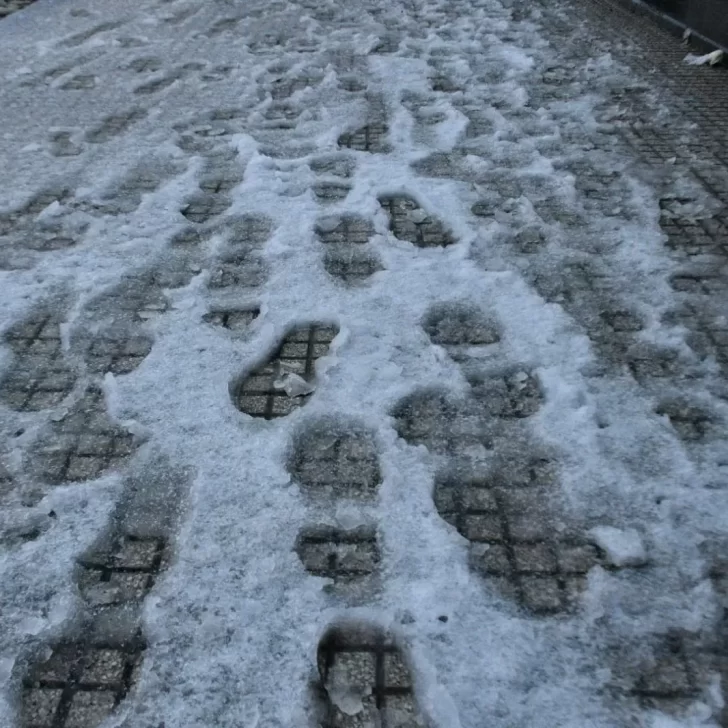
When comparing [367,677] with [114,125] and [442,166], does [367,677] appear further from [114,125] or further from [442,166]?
[114,125]

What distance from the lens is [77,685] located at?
1494 mm

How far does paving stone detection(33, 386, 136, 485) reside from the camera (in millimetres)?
1961

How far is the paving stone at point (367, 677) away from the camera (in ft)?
4.76

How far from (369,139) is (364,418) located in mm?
2337

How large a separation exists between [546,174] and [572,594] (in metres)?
2.46

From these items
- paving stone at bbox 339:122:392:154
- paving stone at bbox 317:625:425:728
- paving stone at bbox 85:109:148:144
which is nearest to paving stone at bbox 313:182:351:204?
→ paving stone at bbox 339:122:392:154

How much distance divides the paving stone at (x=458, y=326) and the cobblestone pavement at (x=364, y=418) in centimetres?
1

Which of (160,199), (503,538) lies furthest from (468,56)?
(503,538)

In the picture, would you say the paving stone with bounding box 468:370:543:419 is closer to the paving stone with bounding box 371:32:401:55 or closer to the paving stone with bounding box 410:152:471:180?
the paving stone with bounding box 410:152:471:180

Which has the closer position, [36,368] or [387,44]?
[36,368]

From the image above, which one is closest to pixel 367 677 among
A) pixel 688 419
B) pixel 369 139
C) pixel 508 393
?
pixel 508 393

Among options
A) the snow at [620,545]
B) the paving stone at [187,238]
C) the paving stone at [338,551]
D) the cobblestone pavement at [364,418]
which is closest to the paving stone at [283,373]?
the cobblestone pavement at [364,418]

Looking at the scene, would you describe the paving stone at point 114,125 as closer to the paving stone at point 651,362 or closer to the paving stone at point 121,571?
the paving stone at point 121,571

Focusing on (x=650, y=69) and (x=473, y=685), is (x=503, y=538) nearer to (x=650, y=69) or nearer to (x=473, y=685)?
(x=473, y=685)
